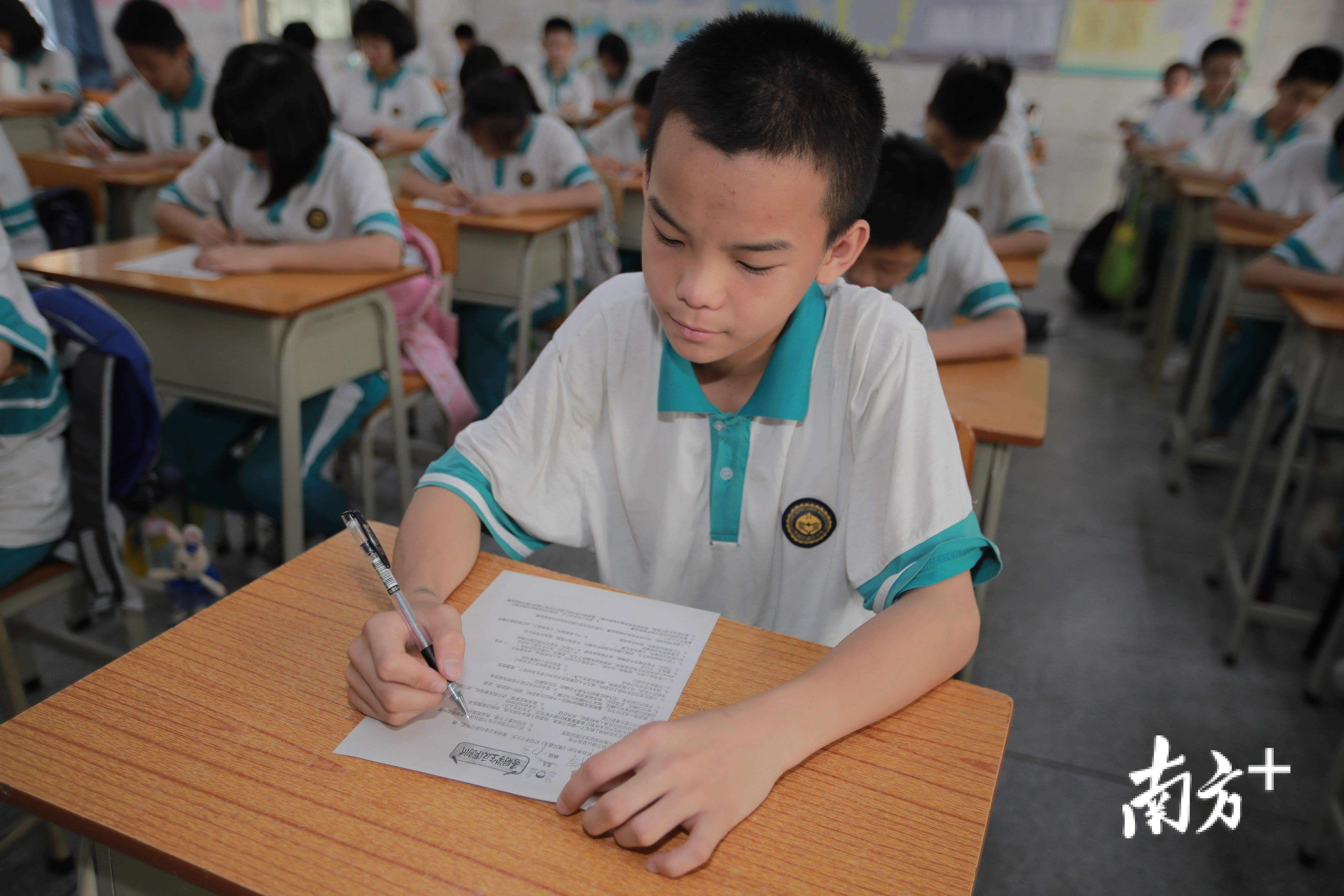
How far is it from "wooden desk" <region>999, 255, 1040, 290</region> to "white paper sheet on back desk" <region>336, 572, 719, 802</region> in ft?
5.81

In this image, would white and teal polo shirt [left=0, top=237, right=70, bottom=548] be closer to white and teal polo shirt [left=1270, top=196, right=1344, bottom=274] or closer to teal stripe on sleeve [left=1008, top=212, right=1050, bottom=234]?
teal stripe on sleeve [left=1008, top=212, right=1050, bottom=234]

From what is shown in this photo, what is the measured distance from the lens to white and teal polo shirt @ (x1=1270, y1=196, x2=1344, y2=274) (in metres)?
2.24

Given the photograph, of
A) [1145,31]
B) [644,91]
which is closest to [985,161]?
[644,91]

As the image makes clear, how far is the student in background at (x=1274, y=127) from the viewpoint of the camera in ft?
12.3

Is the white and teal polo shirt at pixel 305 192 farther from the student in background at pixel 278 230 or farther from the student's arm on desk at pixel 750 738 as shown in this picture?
the student's arm on desk at pixel 750 738

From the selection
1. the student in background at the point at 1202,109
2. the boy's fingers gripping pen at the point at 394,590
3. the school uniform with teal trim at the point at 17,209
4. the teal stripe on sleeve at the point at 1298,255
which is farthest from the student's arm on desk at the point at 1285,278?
the school uniform with teal trim at the point at 17,209

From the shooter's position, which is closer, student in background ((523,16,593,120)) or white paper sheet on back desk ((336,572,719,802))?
white paper sheet on back desk ((336,572,719,802))

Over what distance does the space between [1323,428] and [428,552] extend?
7.02 feet

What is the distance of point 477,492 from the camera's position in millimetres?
890

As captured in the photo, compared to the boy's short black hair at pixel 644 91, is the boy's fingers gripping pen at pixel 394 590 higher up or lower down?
lower down

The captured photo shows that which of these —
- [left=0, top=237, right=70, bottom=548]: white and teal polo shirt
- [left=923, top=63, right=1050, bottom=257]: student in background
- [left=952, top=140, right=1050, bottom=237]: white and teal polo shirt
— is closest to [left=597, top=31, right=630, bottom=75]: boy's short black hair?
[left=923, top=63, right=1050, bottom=257]: student in background

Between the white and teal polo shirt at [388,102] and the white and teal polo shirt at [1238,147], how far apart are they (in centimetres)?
412

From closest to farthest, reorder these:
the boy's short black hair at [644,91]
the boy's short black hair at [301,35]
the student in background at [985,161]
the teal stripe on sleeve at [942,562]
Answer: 1. the teal stripe on sleeve at [942,562]
2. the student in background at [985,161]
3. the boy's short black hair at [644,91]
4. the boy's short black hair at [301,35]

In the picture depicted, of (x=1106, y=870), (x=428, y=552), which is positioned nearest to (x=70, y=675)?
(x=428, y=552)
